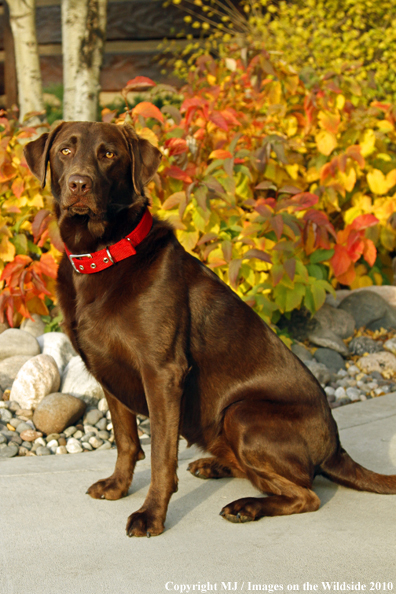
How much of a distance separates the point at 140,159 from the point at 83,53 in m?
3.13

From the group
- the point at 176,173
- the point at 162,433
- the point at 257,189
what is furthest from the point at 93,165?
the point at 257,189

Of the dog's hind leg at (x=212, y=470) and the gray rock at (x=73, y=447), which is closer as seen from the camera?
the dog's hind leg at (x=212, y=470)

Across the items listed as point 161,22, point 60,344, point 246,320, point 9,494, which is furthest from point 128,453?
point 161,22

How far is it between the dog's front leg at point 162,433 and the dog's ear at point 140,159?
759mm

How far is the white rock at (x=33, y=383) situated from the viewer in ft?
11.8

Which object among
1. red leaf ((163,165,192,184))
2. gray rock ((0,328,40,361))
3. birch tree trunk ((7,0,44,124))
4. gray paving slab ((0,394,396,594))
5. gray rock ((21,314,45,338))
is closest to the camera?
gray paving slab ((0,394,396,594))

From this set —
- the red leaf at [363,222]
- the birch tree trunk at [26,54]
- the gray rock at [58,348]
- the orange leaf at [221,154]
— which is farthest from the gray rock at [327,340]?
the birch tree trunk at [26,54]

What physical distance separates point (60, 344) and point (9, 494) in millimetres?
1663

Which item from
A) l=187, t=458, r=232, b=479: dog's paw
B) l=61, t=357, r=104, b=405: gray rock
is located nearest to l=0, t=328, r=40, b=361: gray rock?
l=61, t=357, r=104, b=405: gray rock

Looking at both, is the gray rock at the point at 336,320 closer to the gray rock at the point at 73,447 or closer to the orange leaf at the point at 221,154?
the orange leaf at the point at 221,154

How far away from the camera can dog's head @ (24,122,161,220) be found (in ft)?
7.80

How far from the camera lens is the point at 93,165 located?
2.44 meters

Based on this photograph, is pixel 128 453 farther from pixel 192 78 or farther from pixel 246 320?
pixel 192 78

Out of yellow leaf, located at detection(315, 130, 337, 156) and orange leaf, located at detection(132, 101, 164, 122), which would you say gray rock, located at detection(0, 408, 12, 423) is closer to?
orange leaf, located at detection(132, 101, 164, 122)
